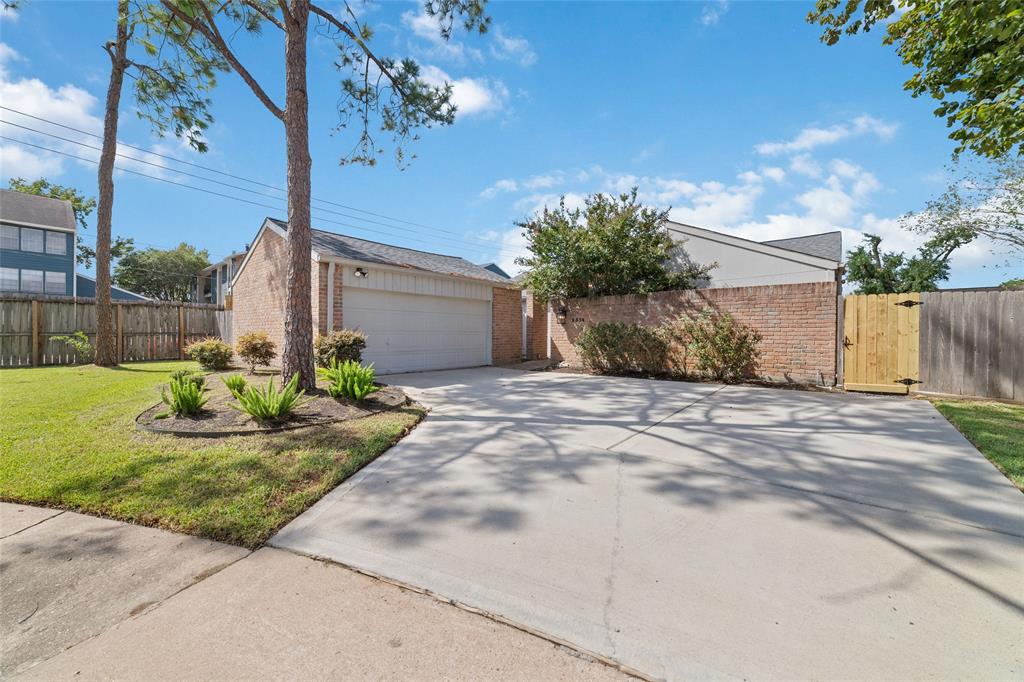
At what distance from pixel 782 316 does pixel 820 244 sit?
964 cm

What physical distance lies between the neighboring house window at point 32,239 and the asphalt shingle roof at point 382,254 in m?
19.0

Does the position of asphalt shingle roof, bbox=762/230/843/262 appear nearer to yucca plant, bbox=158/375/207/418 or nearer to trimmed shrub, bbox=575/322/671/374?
trimmed shrub, bbox=575/322/671/374

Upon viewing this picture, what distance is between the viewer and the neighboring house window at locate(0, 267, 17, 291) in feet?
62.0

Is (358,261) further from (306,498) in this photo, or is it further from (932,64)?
(932,64)

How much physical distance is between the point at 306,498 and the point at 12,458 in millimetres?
3063

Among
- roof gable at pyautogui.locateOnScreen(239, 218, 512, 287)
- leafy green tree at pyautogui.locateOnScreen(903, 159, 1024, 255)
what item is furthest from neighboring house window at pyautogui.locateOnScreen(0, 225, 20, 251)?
leafy green tree at pyautogui.locateOnScreen(903, 159, 1024, 255)

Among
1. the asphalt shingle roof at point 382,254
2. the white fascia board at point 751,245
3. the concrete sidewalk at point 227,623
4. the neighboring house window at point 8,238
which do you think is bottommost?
the concrete sidewalk at point 227,623

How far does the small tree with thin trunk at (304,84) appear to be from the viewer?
6.04 meters

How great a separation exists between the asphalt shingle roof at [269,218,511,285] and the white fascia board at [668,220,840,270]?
7.04 m

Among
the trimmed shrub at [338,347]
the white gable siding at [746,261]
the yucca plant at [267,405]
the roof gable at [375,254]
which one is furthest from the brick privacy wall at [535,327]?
the yucca plant at [267,405]

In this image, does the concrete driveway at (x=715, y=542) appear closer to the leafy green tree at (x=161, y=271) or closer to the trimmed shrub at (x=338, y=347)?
the trimmed shrub at (x=338, y=347)

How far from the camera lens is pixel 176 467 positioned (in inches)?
138

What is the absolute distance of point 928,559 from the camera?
2.21 meters

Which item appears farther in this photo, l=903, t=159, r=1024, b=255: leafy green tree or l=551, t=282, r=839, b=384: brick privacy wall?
l=903, t=159, r=1024, b=255: leafy green tree
